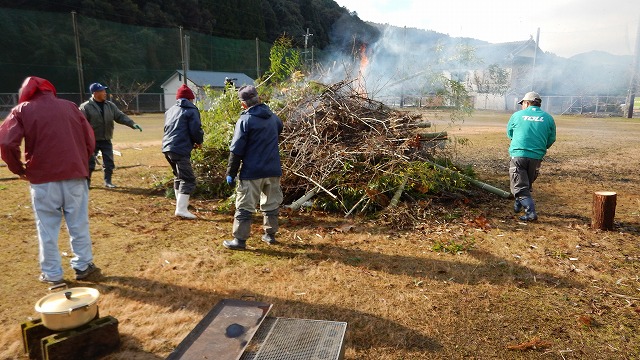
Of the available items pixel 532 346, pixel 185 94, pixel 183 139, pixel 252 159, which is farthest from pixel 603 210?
pixel 185 94

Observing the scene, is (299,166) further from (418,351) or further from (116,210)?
(418,351)

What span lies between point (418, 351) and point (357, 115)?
5060 millimetres

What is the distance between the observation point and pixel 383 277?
13.9 ft

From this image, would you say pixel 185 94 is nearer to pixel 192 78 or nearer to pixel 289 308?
pixel 289 308

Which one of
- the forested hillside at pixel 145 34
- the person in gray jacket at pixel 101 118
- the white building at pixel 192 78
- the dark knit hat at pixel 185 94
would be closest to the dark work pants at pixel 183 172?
the dark knit hat at pixel 185 94

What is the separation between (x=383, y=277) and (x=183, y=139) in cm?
342

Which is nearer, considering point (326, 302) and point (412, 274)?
point (326, 302)

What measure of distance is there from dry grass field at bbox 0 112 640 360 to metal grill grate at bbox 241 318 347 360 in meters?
0.30

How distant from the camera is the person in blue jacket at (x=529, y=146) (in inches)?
238

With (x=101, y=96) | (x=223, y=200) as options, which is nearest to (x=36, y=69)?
(x=101, y=96)

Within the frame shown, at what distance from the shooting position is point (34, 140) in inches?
144

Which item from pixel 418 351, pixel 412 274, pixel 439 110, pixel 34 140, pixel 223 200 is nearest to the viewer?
pixel 418 351

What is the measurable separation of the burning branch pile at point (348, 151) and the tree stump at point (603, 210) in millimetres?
2073

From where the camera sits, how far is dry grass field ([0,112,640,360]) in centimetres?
319
